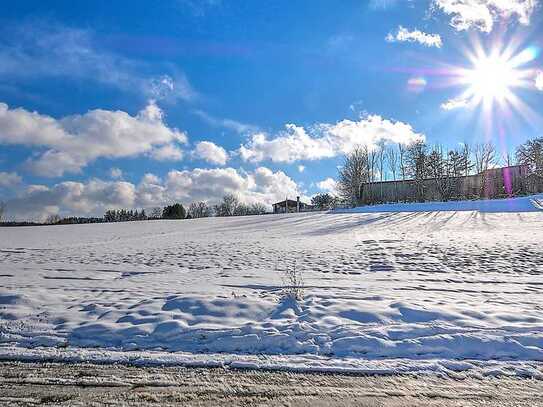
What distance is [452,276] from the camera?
950cm

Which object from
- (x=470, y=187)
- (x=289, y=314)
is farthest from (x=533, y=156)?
(x=289, y=314)

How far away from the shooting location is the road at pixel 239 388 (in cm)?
309

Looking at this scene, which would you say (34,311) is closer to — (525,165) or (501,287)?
(501,287)

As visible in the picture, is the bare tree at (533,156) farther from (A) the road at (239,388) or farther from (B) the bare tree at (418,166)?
(A) the road at (239,388)

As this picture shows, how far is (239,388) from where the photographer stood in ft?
10.9

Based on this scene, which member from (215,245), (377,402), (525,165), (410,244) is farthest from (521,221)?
(525,165)

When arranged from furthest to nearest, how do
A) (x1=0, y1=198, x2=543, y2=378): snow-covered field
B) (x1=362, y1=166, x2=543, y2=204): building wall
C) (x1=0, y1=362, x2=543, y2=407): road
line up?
(x1=362, y1=166, x2=543, y2=204): building wall, (x1=0, y1=198, x2=543, y2=378): snow-covered field, (x1=0, y1=362, x2=543, y2=407): road

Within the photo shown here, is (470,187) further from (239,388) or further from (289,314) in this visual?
(239,388)

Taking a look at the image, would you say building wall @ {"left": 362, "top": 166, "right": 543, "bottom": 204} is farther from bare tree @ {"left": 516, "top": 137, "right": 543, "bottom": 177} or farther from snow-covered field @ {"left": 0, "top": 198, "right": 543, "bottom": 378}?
snow-covered field @ {"left": 0, "top": 198, "right": 543, "bottom": 378}

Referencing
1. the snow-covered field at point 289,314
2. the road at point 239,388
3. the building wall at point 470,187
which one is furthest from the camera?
the building wall at point 470,187

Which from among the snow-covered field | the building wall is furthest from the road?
the building wall

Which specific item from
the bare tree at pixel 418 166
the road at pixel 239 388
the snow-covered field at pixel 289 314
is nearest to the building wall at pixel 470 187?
the bare tree at pixel 418 166

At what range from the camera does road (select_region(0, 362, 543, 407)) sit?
3090 millimetres

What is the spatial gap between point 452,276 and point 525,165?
5702 cm
